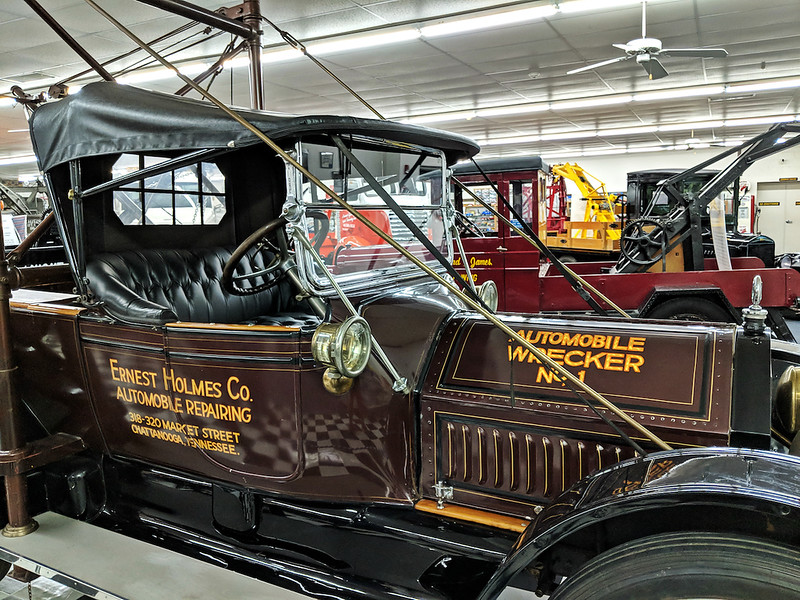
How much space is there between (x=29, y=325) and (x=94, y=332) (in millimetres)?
485

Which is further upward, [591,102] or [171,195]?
[591,102]

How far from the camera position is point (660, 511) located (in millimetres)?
1517

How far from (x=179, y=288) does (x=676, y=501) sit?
8.45 ft

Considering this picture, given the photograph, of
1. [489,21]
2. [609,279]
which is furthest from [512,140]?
[609,279]

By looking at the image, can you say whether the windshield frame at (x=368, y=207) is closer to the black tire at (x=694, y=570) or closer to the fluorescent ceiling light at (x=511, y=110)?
the black tire at (x=694, y=570)

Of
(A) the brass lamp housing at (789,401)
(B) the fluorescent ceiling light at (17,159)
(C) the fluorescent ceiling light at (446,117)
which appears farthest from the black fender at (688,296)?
(B) the fluorescent ceiling light at (17,159)

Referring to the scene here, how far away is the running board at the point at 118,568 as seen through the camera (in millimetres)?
2039

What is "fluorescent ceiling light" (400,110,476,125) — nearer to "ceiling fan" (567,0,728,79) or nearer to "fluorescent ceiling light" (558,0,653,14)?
"ceiling fan" (567,0,728,79)

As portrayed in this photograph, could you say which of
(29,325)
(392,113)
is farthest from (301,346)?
(392,113)

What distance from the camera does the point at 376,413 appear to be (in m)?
2.03

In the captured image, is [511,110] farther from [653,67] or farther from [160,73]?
[160,73]

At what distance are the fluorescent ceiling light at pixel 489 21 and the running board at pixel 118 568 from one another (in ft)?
21.2

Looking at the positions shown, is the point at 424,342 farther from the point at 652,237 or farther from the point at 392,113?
the point at 392,113

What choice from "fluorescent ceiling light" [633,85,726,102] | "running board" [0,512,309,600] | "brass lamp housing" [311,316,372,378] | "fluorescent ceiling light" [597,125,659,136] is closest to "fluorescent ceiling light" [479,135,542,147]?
"fluorescent ceiling light" [597,125,659,136]
